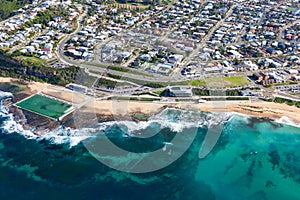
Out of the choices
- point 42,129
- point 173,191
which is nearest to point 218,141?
point 173,191

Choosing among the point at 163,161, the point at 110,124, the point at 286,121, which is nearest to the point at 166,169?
the point at 163,161

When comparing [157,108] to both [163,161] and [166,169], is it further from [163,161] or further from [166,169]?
[166,169]

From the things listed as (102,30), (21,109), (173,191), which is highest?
(102,30)

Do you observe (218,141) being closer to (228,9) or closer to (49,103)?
(49,103)

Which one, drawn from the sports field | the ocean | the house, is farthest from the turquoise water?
the house

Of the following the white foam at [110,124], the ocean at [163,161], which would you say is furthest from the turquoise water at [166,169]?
the white foam at [110,124]

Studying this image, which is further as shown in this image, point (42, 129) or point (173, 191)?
point (42, 129)

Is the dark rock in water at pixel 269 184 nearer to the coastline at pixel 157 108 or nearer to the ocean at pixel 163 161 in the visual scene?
the ocean at pixel 163 161

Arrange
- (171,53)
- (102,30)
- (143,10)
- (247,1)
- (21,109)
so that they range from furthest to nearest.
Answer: (247,1) < (143,10) < (102,30) < (171,53) < (21,109)
